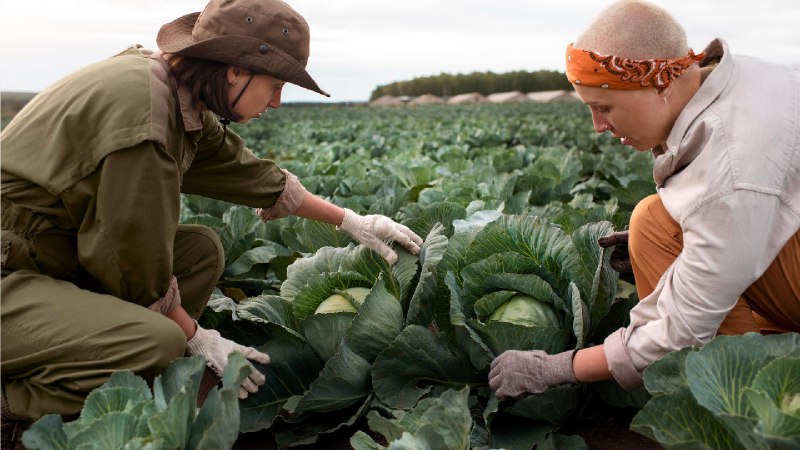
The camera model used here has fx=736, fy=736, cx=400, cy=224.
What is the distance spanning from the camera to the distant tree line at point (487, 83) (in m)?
72.2

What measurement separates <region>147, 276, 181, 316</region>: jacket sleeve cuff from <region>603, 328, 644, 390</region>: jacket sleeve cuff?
135 cm

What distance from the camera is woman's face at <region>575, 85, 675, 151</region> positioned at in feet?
6.30

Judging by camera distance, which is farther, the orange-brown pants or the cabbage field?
the cabbage field

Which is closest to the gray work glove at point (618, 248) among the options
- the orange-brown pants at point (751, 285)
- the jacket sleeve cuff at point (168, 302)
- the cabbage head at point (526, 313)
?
the orange-brown pants at point (751, 285)

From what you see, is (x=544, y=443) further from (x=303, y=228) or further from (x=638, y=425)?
(x=303, y=228)

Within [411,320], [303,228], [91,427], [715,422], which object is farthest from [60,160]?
[715,422]

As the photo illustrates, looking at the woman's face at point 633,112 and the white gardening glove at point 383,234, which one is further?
the white gardening glove at point 383,234

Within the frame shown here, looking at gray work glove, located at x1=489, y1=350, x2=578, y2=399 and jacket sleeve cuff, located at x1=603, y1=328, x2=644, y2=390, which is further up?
jacket sleeve cuff, located at x1=603, y1=328, x2=644, y2=390

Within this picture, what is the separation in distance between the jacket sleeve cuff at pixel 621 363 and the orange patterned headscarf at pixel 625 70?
66 cm

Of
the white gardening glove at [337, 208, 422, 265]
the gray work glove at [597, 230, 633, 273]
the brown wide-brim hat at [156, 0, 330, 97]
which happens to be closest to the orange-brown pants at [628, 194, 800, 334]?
the gray work glove at [597, 230, 633, 273]

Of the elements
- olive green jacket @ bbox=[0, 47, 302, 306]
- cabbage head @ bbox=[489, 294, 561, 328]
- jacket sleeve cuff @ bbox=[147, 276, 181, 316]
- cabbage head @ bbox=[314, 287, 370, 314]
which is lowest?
cabbage head @ bbox=[314, 287, 370, 314]

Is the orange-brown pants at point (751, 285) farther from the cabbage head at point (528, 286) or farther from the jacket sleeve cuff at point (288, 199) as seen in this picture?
the jacket sleeve cuff at point (288, 199)

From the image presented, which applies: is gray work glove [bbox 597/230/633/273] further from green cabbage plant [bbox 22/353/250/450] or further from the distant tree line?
the distant tree line

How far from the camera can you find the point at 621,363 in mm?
1951
